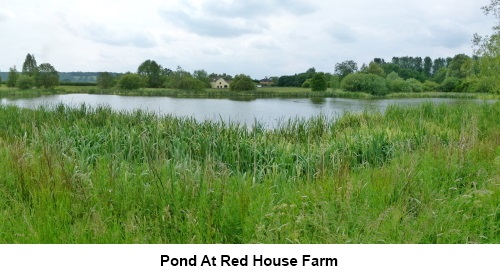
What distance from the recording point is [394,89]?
6084cm

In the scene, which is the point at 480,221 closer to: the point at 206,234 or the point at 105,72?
the point at 206,234

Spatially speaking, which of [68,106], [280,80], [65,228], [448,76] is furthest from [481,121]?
[280,80]

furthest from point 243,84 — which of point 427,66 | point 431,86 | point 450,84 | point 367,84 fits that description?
point 427,66

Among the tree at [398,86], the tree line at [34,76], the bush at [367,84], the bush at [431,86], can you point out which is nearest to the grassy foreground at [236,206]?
the tree line at [34,76]

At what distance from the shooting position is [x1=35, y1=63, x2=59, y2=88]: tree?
4212 cm

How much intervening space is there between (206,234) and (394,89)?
63.9 m

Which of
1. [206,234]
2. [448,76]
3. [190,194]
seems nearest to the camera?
[206,234]

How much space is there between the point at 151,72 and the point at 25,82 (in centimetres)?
1579

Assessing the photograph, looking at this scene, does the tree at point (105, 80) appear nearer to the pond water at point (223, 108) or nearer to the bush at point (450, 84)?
the pond water at point (223, 108)

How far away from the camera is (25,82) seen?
3900 centimetres

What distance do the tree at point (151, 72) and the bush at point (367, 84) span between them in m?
31.4

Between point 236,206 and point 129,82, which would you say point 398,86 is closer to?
point 129,82

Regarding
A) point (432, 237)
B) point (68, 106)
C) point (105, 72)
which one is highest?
point (105, 72)

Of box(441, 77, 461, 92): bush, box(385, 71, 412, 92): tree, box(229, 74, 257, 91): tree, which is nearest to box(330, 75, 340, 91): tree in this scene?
box(385, 71, 412, 92): tree
